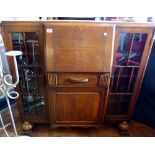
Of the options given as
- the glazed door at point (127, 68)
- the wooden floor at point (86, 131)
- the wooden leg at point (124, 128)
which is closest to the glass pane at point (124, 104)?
the glazed door at point (127, 68)

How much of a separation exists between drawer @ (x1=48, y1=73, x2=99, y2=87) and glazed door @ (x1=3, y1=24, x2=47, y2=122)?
14 centimetres

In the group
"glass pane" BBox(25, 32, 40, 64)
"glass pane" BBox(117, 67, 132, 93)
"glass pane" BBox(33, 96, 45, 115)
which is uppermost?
"glass pane" BBox(25, 32, 40, 64)

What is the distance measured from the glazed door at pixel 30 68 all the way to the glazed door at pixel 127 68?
0.60 m

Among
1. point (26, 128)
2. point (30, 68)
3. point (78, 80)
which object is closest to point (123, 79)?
point (78, 80)

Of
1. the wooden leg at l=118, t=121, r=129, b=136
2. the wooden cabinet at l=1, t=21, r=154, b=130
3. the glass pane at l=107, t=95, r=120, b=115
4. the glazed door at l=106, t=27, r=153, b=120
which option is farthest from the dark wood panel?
the wooden leg at l=118, t=121, r=129, b=136

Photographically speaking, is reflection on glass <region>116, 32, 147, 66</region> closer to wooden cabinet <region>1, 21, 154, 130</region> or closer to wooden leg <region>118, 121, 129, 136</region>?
wooden cabinet <region>1, 21, 154, 130</region>

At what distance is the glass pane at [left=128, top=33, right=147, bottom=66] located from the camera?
1228 mm

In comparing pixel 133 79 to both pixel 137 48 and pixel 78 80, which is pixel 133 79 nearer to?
pixel 137 48

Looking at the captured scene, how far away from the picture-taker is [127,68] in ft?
4.50

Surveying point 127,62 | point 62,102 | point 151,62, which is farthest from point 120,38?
point 62,102

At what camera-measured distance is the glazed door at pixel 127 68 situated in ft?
3.98
